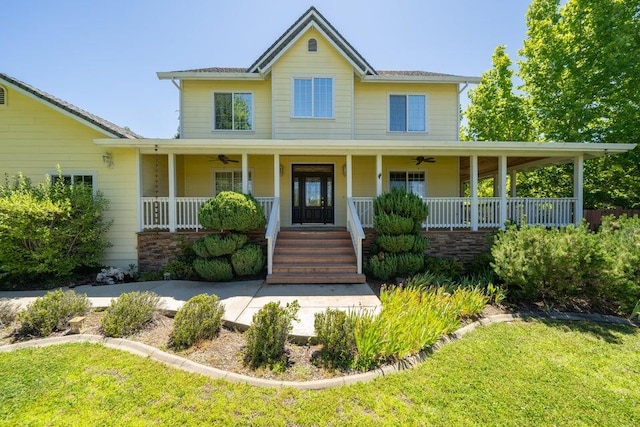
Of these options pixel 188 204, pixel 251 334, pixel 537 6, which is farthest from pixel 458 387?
pixel 537 6

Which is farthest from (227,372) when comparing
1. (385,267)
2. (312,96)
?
(312,96)

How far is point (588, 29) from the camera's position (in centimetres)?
1417

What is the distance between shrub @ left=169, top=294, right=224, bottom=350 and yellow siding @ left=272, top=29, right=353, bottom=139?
A: 792 centimetres

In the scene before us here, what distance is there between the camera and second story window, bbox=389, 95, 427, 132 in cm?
1198

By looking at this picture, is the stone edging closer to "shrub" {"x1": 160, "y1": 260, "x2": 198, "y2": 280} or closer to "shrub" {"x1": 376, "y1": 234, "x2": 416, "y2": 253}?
"shrub" {"x1": 376, "y1": 234, "x2": 416, "y2": 253}

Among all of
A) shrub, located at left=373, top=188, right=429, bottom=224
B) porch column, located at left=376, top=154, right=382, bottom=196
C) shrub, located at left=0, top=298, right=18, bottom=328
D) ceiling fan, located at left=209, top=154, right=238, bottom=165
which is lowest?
shrub, located at left=0, top=298, right=18, bottom=328

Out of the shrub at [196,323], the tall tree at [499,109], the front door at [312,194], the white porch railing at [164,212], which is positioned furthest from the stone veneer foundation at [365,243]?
the tall tree at [499,109]

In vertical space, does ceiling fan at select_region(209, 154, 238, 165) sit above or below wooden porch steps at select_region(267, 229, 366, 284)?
above

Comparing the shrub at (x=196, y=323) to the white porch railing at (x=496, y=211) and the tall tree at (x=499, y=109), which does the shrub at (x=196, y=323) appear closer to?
the white porch railing at (x=496, y=211)

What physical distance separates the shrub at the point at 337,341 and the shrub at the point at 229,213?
442cm

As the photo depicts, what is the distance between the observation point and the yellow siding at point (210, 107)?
11.6 meters

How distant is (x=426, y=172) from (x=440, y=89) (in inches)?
139

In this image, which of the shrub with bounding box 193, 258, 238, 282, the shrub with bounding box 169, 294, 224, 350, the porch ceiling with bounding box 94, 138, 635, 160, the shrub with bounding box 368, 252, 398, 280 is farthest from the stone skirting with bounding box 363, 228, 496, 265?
the shrub with bounding box 169, 294, 224, 350

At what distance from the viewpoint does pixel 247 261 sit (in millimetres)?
7945
